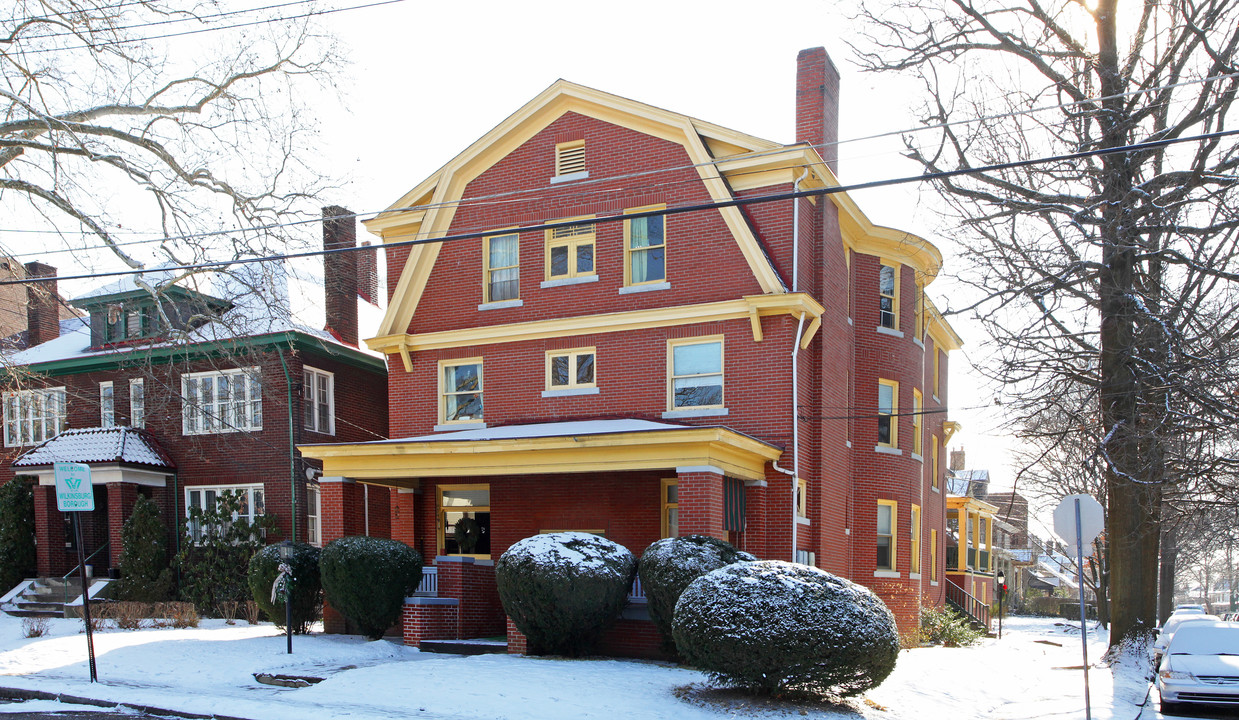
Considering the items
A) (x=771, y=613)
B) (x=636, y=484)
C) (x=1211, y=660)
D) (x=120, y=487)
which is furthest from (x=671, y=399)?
(x=120, y=487)

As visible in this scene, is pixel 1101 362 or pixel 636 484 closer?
pixel 1101 362

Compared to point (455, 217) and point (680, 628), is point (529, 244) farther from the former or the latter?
point (680, 628)

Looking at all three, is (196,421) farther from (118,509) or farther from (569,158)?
(569,158)

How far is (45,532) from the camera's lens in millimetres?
28922

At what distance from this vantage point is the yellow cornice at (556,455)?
58.3 feet

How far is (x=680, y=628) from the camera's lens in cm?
1395

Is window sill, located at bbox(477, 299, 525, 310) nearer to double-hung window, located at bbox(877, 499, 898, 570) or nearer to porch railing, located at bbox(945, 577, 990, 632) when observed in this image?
double-hung window, located at bbox(877, 499, 898, 570)

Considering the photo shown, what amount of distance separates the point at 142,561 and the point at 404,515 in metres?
8.93

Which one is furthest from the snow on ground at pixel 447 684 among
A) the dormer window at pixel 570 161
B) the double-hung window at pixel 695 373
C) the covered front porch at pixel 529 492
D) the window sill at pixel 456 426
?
the dormer window at pixel 570 161

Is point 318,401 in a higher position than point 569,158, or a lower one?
lower

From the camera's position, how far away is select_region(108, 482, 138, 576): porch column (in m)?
27.4

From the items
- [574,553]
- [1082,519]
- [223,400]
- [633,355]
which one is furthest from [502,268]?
[1082,519]

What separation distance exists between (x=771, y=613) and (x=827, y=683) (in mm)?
1155

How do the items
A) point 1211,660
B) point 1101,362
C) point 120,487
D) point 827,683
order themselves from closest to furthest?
point 827,683, point 1211,660, point 1101,362, point 120,487
